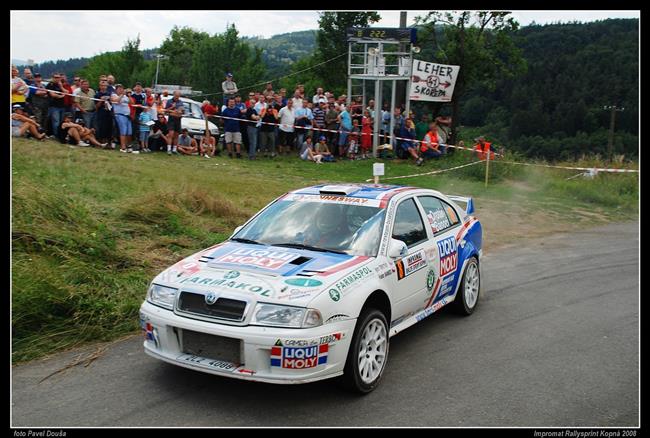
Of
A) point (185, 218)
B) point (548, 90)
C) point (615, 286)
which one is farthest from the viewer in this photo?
point (548, 90)

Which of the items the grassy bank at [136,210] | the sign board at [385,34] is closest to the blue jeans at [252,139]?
the grassy bank at [136,210]

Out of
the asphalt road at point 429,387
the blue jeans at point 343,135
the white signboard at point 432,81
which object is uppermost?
the white signboard at point 432,81

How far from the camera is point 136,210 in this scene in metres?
9.52

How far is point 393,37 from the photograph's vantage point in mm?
22234

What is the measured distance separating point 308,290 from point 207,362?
3.07 ft

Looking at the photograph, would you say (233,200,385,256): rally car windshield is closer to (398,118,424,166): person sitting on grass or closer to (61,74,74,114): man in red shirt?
(61,74,74,114): man in red shirt

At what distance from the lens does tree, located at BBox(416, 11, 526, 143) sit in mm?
26000

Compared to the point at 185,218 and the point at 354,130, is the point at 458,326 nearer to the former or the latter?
the point at 185,218

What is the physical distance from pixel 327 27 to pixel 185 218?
36964 millimetres

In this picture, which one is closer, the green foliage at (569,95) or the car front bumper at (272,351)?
the car front bumper at (272,351)

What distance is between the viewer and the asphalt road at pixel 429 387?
4.77 m

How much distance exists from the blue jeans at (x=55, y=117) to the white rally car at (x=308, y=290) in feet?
36.8

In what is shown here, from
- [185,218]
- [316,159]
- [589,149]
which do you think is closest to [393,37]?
[316,159]

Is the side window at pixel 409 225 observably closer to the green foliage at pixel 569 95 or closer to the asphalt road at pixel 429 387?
the asphalt road at pixel 429 387
